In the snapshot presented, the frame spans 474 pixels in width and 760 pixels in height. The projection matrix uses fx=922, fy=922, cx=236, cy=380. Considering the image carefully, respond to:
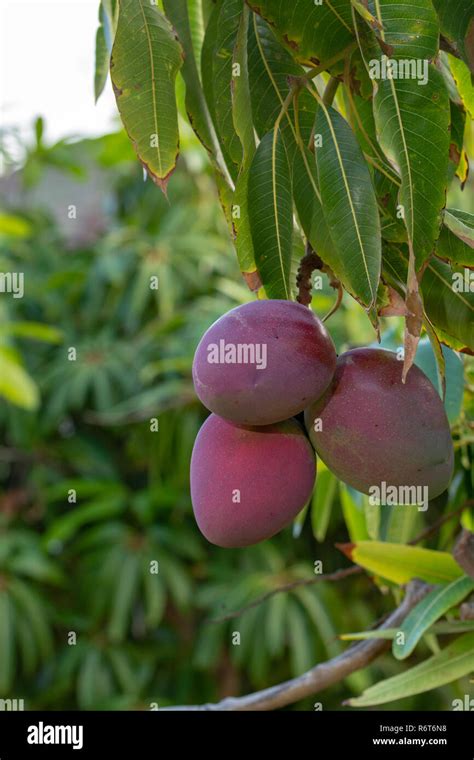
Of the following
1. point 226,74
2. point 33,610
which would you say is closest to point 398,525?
point 226,74

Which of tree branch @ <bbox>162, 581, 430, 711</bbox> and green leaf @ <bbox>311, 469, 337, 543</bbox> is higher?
green leaf @ <bbox>311, 469, 337, 543</bbox>

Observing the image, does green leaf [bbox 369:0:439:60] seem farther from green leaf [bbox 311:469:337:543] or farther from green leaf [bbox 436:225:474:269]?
green leaf [bbox 311:469:337:543]

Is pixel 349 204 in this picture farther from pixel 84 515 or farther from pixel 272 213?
pixel 84 515

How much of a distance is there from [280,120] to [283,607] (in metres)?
2.02

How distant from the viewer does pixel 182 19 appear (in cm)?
67

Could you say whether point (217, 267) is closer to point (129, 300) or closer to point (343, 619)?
point (129, 300)

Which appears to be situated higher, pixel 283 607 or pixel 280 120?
pixel 280 120

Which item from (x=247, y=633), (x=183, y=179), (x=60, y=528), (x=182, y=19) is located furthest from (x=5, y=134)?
(x=182, y=19)

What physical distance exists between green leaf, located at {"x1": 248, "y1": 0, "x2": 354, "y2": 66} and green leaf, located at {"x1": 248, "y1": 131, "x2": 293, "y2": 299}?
6 cm

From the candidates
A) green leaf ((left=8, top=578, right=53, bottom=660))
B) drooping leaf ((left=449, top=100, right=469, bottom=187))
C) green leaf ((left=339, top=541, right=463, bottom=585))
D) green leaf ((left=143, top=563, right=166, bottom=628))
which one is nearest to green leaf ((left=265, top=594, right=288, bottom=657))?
green leaf ((left=143, top=563, right=166, bottom=628))

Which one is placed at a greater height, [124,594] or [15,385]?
[15,385]

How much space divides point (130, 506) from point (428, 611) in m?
1.94

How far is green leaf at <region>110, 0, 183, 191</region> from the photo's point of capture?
1.90 ft

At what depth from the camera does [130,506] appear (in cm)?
272
